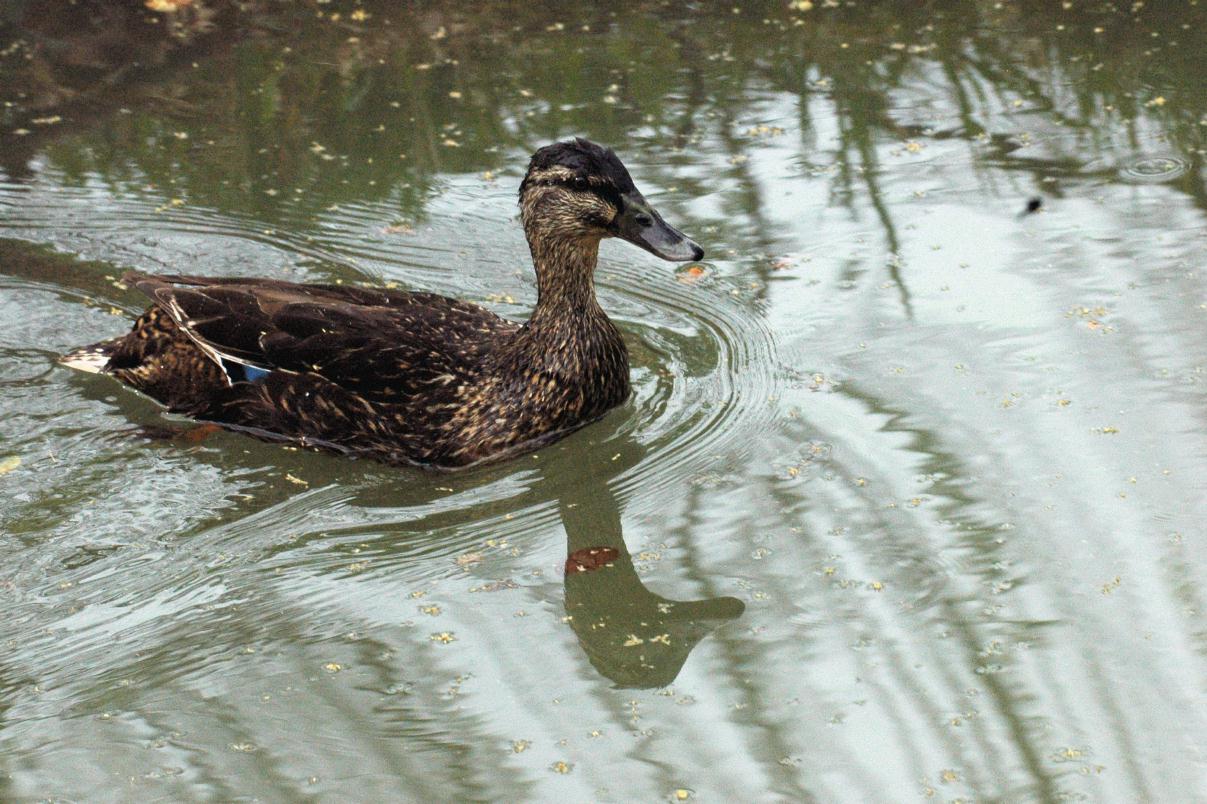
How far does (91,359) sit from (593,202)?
224 centimetres

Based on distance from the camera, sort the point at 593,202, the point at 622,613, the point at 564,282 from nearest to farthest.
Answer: the point at 622,613, the point at 593,202, the point at 564,282

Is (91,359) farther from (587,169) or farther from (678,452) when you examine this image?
(678,452)

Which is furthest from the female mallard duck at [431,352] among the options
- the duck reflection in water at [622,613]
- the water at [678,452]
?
the duck reflection in water at [622,613]

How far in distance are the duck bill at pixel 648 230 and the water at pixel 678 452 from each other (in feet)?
2.23

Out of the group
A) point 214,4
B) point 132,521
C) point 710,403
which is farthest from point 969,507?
point 214,4

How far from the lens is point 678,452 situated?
5898mm

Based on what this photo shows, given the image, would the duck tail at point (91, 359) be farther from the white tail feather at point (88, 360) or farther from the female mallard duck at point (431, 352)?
the female mallard duck at point (431, 352)

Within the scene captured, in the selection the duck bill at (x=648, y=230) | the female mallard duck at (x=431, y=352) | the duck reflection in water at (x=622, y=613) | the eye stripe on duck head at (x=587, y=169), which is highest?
the eye stripe on duck head at (x=587, y=169)

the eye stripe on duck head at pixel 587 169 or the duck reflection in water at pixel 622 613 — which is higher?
the eye stripe on duck head at pixel 587 169

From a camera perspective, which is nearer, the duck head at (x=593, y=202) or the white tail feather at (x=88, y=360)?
the duck head at (x=593, y=202)

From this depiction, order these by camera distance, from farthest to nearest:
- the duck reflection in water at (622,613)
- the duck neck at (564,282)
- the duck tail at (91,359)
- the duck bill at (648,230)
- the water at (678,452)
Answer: the duck tail at (91,359)
the duck neck at (564,282)
the duck bill at (648,230)
the duck reflection in water at (622,613)
the water at (678,452)

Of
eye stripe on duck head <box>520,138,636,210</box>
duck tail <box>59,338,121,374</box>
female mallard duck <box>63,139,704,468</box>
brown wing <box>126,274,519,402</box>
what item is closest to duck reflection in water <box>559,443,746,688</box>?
female mallard duck <box>63,139,704,468</box>

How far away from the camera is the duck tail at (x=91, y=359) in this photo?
6.56 metres

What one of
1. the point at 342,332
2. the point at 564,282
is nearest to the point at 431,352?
the point at 342,332
